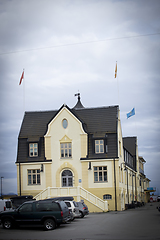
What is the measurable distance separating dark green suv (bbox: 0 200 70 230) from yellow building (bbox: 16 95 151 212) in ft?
64.5

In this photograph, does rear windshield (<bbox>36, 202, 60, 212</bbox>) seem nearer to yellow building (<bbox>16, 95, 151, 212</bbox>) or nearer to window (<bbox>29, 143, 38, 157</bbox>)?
yellow building (<bbox>16, 95, 151, 212</bbox>)

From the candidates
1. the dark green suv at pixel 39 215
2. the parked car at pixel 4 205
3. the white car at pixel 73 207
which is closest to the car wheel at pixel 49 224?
the dark green suv at pixel 39 215

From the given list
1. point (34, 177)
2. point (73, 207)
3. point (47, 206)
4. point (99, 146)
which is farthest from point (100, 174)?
point (47, 206)

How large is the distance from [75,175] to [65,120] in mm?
6818

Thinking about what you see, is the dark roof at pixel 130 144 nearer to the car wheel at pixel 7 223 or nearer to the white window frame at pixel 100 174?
the white window frame at pixel 100 174

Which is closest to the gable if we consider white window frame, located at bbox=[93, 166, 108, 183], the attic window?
the attic window

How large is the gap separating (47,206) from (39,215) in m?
0.66

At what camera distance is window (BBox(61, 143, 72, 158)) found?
42.7 metres

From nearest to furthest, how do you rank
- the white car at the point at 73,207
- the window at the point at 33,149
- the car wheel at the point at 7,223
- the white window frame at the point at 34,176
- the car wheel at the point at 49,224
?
the car wheel at the point at 49,224 → the car wheel at the point at 7,223 → the white car at the point at 73,207 → the white window frame at the point at 34,176 → the window at the point at 33,149

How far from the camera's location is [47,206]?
65.0ft

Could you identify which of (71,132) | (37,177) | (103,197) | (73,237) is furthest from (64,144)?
(73,237)

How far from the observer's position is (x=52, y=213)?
19453 mm

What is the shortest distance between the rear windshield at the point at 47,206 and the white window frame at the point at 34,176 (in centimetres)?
2281

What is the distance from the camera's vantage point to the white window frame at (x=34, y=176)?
42594mm
